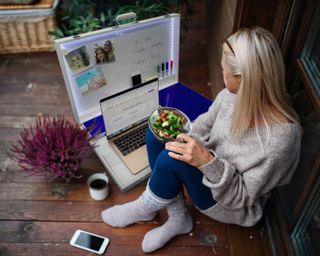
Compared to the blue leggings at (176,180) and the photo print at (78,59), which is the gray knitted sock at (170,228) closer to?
the blue leggings at (176,180)

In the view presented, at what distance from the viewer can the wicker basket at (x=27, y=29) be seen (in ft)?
7.60

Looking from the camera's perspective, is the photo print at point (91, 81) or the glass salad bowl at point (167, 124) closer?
the glass salad bowl at point (167, 124)

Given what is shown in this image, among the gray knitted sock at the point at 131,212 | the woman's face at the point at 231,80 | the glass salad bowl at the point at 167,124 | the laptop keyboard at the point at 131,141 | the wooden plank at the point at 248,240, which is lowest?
the wooden plank at the point at 248,240

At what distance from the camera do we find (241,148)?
1.15 metres

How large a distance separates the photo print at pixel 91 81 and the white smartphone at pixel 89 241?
2.03 feet

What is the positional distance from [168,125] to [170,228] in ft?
1.42

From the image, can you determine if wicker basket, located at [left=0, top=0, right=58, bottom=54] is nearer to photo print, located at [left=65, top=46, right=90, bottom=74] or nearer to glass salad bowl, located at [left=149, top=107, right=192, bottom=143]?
photo print, located at [left=65, top=46, right=90, bottom=74]

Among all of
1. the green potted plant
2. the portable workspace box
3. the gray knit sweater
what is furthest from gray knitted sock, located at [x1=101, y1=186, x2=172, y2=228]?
the green potted plant

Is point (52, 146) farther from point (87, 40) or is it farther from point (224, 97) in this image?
point (224, 97)

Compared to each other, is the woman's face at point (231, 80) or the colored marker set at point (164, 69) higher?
the woman's face at point (231, 80)

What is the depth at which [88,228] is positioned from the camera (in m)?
1.44

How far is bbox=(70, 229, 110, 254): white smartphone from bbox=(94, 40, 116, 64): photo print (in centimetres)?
75

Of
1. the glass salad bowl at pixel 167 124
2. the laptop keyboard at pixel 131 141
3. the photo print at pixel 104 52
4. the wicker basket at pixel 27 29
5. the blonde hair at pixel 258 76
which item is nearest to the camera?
the blonde hair at pixel 258 76

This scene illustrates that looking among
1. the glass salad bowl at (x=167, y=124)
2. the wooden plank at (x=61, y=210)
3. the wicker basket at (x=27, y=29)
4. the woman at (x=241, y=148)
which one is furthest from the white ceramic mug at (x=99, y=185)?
the wicker basket at (x=27, y=29)
